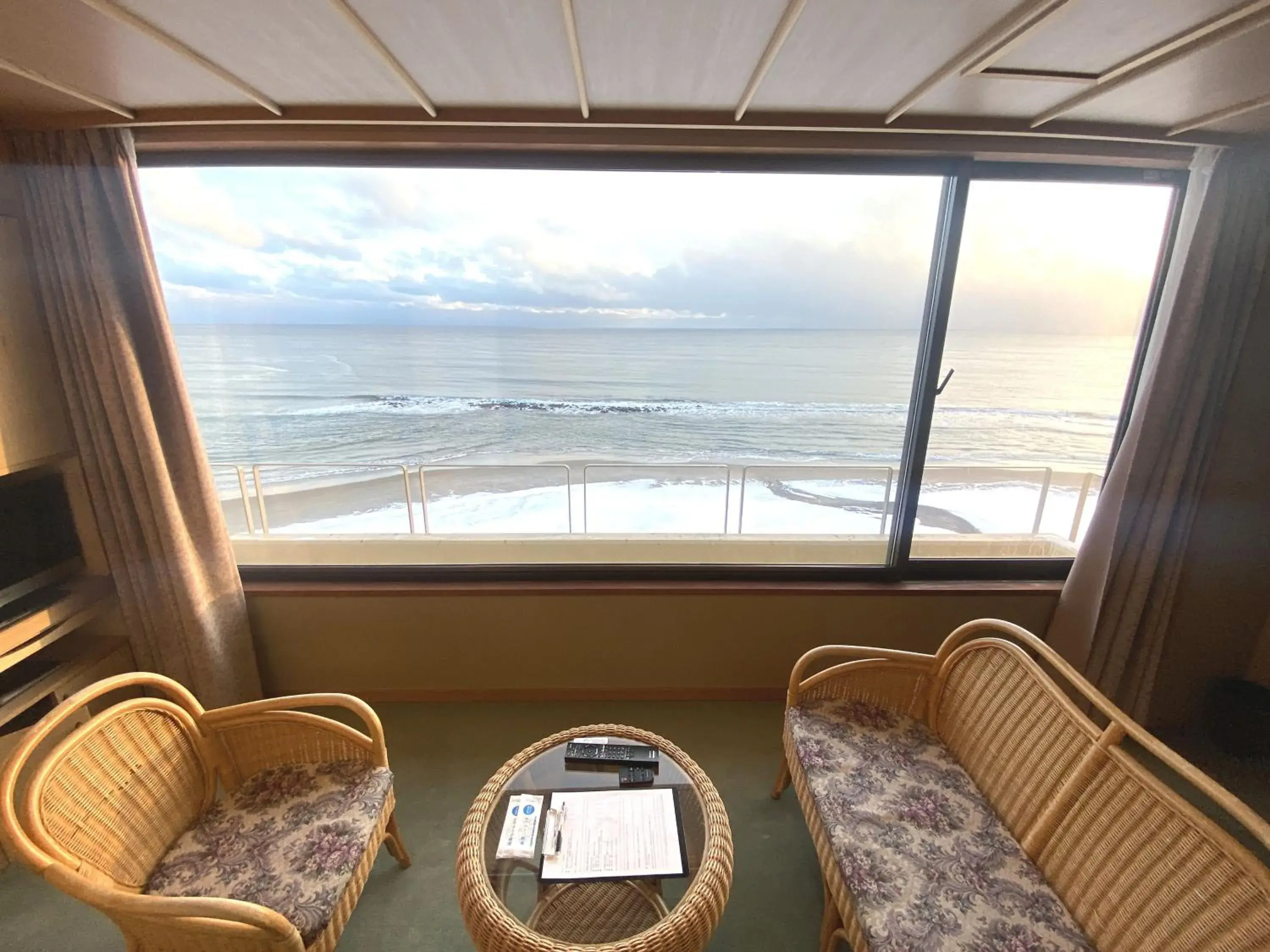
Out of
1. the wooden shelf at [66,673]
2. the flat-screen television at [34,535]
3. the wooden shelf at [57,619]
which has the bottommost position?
the wooden shelf at [66,673]

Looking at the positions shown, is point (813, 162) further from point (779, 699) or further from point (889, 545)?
point (779, 699)

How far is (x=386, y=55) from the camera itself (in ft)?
3.53

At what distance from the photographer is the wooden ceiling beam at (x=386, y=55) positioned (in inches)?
35.5

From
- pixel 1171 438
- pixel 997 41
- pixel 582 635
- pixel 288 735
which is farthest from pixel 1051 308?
pixel 288 735

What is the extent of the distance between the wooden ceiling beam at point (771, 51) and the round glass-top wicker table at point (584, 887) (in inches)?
64.4

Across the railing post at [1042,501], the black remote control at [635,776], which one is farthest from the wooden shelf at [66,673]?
the railing post at [1042,501]

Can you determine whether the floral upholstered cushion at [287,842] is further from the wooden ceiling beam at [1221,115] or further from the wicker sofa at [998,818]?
the wooden ceiling beam at [1221,115]

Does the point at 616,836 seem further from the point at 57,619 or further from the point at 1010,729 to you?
the point at 57,619

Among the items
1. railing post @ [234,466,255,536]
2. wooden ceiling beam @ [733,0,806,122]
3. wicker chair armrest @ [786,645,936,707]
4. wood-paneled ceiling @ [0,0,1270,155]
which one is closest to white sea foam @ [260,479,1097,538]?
railing post @ [234,466,255,536]

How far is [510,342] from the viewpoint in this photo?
8133 mm

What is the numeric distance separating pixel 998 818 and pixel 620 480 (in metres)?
5.78

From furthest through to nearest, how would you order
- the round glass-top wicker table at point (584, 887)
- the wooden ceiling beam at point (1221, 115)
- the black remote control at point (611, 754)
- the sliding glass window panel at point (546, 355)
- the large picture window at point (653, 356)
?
the sliding glass window panel at point (546, 355) < the large picture window at point (653, 356) < the black remote control at point (611, 754) < the wooden ceiling beam at point (1221, 115) < the round glass-top wicker table at point (584, 887)

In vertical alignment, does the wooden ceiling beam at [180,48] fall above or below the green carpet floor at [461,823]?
above

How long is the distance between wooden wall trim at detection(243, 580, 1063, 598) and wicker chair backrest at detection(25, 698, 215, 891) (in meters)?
0.72
